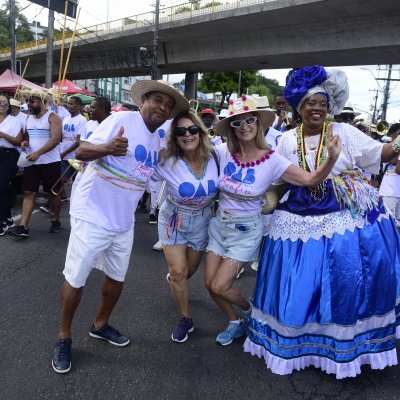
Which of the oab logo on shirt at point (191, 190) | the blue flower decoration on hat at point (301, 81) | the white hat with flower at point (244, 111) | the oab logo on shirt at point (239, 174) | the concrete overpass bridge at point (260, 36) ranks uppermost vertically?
the concrete overpass bridge at point (260, 36)

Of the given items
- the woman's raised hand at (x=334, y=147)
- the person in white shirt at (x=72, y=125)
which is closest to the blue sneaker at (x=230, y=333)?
the woman's raised hand at (x=334, y=147)

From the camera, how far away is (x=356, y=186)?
2.66 m

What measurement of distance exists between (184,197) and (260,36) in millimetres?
17184

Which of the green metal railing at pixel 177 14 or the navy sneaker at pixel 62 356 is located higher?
the green metal railing at pixel 177 14

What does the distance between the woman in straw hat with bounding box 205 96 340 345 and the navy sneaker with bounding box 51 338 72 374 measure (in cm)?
106

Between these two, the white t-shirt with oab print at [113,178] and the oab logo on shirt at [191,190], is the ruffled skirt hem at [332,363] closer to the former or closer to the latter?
the oab logo on shirt at [191,190]

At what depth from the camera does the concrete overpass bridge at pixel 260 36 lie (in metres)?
14.0

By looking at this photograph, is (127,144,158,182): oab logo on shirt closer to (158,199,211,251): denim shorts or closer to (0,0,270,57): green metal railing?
(158,199,211,251): denim shorts

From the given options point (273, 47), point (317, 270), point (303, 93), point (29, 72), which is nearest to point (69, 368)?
point (317, 270)

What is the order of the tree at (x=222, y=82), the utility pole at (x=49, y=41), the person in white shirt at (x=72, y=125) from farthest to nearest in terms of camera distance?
the tree at (x=222, y=82) → the utility pole at (x=49, y=41) → the person in white shirt at (x=72, y=125)

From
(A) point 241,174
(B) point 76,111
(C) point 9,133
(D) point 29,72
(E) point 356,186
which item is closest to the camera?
(E) point 356,186

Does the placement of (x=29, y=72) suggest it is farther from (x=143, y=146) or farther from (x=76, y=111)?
(x=143, y=146)

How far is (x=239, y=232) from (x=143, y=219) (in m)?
3.94

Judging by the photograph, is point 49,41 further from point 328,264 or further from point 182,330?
point 328,264
